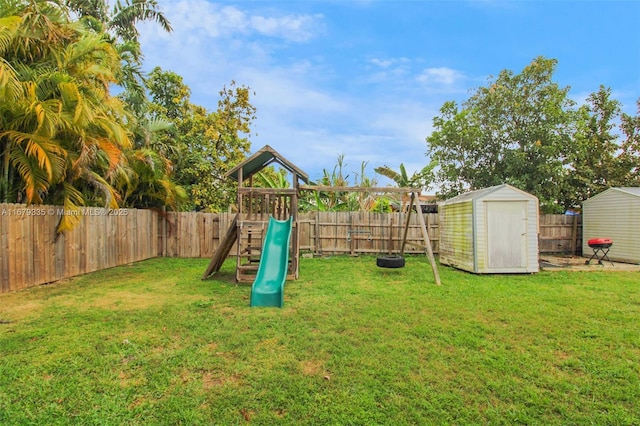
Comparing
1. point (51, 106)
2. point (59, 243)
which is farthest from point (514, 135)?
point (59, 243)

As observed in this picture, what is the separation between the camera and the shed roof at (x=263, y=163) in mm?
7702

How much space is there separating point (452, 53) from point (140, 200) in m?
11.2

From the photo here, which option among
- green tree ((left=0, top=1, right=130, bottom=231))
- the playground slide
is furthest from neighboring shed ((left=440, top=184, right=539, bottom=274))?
green tree ((left=0, top=1, right=130, bottom=231))

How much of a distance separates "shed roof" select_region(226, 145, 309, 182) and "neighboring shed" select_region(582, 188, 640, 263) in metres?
10.3

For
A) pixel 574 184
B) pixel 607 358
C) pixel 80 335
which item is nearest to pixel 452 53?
pixel 574 184

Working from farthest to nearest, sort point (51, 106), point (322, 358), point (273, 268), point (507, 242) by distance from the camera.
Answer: point (507, 242), point (273, 268), point (51, 106), point (322, 358)

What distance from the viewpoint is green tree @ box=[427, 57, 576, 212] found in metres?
12.0

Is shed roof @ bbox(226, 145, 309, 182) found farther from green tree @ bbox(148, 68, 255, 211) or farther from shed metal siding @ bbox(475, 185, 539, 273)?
green tree @ bbox(148, 68, 255, 211)

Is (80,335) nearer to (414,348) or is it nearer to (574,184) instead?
(414,348)

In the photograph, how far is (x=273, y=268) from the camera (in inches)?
248

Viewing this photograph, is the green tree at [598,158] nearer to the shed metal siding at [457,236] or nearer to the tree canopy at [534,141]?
the tree canopy at [534,141]

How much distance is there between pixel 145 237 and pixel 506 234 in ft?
35.4

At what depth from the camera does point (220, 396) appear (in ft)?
8.73

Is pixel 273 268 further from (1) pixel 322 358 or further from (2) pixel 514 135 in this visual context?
(2) pixel 514 135
